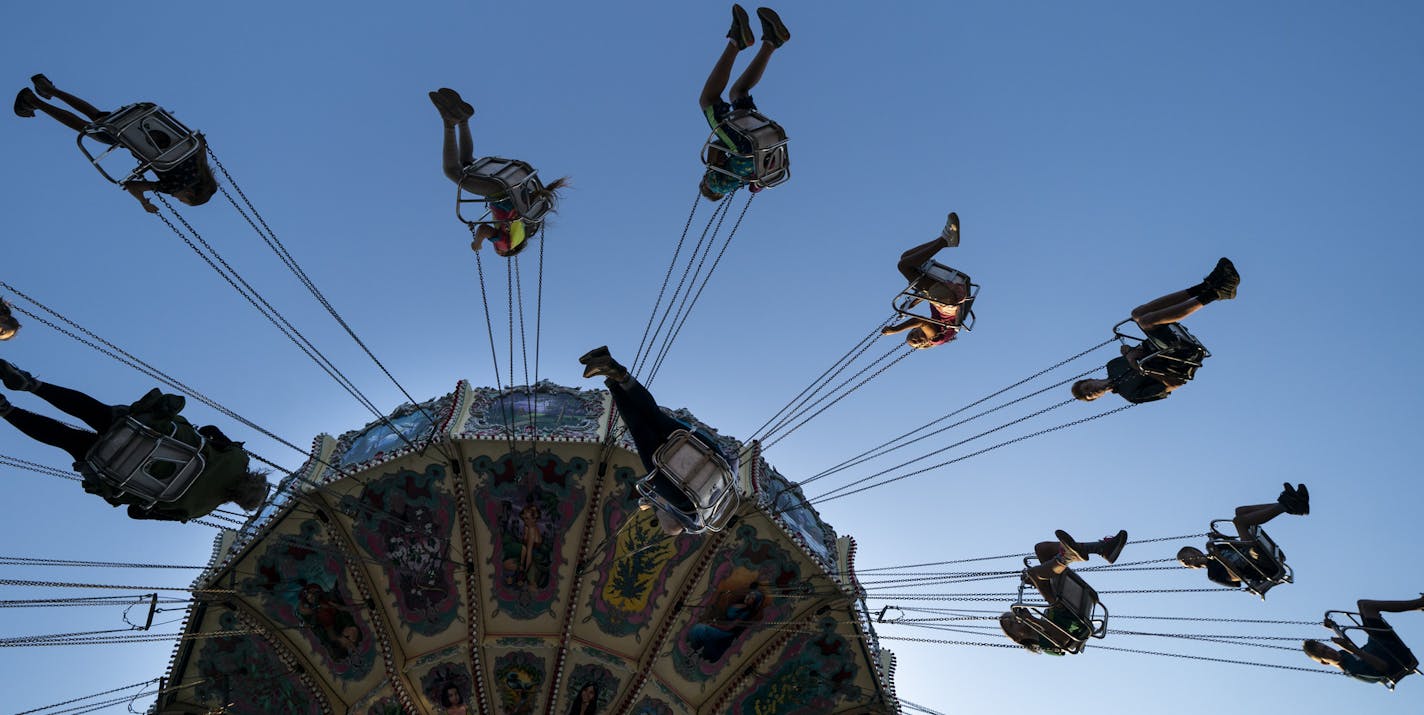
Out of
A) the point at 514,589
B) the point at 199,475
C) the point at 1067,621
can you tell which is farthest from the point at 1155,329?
the point at 199,475

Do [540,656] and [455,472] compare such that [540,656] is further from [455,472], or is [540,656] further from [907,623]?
[907,623]

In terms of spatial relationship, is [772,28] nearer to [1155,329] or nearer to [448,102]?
[448,102]

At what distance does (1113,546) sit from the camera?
9.99 meters

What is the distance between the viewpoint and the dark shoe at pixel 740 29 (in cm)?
854

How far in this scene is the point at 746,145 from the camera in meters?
9.20

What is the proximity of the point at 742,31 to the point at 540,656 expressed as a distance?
780 centimetres

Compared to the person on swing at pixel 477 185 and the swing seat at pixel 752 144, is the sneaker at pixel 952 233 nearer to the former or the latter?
the swing seat at pixel 752 144

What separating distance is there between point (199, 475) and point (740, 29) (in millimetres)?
6258

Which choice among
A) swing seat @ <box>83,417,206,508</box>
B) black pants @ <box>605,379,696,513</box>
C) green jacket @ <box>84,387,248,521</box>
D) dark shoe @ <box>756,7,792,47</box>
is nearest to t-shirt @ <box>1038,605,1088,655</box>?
black pants @ <box>605,379,696,513</box>

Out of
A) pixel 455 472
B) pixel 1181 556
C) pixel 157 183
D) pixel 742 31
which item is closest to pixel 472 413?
pixel 455 472

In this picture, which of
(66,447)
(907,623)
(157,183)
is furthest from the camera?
(907,623)

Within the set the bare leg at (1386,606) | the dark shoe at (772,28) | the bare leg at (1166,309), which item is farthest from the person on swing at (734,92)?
the bare leg at (1386,606)

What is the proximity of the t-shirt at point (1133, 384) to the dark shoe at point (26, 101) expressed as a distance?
1056cm

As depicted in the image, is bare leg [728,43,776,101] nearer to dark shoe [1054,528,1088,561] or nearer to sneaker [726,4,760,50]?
sneaker [726,4,760,50]
